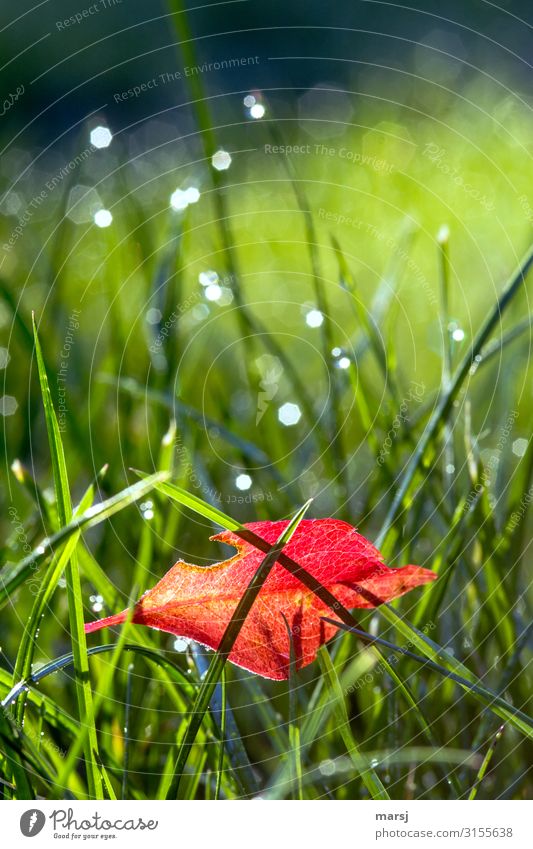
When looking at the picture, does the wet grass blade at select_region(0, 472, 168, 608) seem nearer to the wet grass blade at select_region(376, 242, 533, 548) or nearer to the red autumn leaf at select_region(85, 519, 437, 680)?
the red autumn leaf at select_region(85, 519, 437, 680)

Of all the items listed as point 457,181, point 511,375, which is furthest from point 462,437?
point 457,181

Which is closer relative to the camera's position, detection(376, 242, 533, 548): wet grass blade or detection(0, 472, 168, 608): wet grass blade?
detection(0, 472, 168, 608): wet grass blade

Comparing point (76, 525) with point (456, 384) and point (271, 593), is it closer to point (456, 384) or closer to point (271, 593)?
point (271, 593)

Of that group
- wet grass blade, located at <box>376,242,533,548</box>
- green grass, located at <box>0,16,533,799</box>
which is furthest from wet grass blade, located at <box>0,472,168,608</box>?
wet grass blade, located at <box>376,242,533,548</box>

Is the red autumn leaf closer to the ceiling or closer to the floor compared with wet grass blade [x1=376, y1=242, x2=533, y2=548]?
closer to the floor
